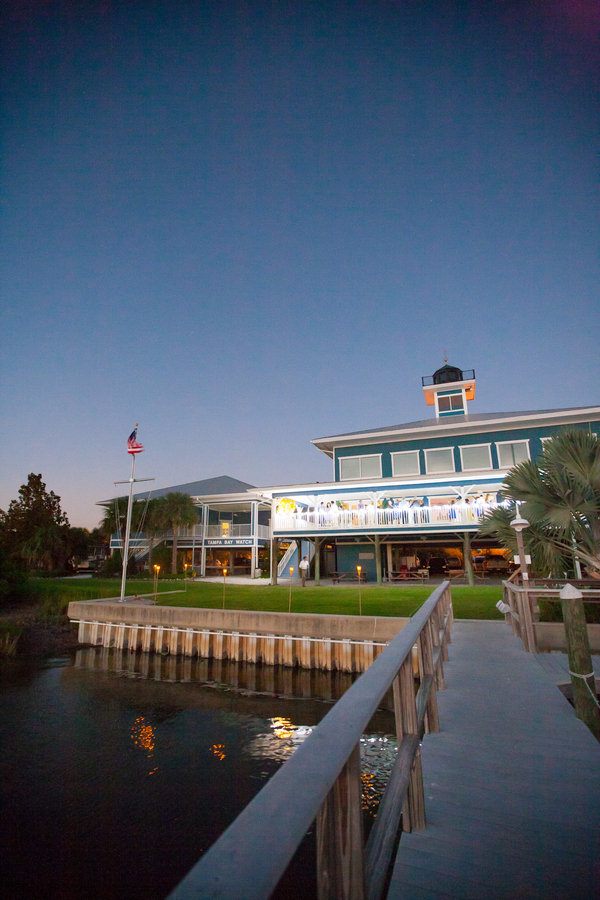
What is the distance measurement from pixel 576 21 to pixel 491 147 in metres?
7.72

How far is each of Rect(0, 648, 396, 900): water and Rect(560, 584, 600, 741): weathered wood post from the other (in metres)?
3.70

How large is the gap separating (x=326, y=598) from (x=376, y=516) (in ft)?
18.2

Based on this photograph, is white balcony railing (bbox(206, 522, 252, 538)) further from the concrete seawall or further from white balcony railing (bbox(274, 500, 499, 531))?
the concrete seawall

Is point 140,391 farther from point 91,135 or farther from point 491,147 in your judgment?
point 491,147

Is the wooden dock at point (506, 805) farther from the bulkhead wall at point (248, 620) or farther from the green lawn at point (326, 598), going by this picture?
the green lawn at point (326, 598)

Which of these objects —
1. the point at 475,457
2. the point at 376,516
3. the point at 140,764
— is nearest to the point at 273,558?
the point at 376,516

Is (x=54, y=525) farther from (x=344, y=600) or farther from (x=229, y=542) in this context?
(x=344, y=600)

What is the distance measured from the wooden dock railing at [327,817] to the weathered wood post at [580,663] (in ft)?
12.1

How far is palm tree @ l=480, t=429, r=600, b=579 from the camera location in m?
9.35

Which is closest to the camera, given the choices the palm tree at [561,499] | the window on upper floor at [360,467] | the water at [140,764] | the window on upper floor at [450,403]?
the water at [140,764]

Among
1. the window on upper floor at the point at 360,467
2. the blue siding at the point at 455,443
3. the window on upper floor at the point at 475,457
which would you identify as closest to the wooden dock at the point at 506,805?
the window on upper floor at the point at 475,457

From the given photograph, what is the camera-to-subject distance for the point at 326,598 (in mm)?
17375

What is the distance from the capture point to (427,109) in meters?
18.4

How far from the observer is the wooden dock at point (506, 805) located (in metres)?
2.36
